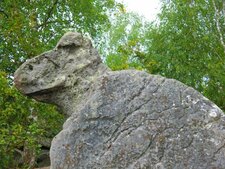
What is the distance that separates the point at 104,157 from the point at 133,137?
1.28ft

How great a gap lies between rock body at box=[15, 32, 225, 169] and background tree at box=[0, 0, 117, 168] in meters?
5.07

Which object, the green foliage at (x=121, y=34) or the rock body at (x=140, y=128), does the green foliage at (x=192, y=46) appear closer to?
the green foliage at (x=121, y=34)

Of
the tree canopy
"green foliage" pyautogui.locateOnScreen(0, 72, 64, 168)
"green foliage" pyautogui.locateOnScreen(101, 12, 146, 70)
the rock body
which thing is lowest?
the rock body

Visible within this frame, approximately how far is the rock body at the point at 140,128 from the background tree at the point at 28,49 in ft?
16.6

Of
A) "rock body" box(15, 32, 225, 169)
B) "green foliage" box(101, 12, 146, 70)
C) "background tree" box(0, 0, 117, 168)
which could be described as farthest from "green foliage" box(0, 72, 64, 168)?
"green foliage" box(101, 12, 146, 70)

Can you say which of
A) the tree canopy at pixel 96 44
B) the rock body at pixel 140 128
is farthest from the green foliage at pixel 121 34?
the rock body at pixel 140 128

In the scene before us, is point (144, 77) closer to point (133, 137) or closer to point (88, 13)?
point (133, 137)

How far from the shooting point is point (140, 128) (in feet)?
18.4

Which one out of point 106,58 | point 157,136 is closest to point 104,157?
point 157,136

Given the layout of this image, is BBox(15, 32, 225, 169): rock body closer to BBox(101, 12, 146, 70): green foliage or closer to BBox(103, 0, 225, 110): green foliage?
BBox(103, 0, 225, 110): green foliage

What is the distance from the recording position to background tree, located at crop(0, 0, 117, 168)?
1152cm

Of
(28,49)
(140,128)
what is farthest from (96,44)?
(140,128)

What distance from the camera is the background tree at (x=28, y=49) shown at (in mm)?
11516

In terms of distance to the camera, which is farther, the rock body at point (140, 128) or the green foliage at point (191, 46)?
the green foliage at point (191, 46)
